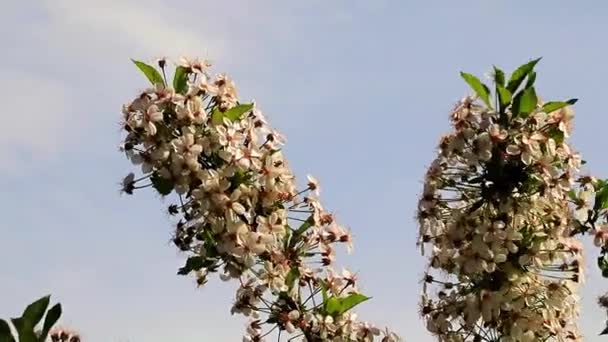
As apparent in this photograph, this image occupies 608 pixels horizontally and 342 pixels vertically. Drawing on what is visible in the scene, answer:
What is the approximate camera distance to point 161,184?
7.32 meters

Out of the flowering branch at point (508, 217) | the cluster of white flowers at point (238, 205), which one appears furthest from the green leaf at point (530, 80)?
the cluster of white flowers at point (238, 205)

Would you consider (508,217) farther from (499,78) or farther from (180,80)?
(180,80)

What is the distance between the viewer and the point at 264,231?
724cm

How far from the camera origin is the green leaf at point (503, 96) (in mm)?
8258

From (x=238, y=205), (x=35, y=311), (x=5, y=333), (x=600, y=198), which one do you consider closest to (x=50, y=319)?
(x=35, y=311)

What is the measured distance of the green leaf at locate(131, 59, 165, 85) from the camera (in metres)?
7.75

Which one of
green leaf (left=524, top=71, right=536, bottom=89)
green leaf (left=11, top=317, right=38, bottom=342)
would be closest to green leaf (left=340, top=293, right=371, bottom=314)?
green leaf (left=524, top=71, right=536, bottom=89)

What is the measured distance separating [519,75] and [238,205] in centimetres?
251

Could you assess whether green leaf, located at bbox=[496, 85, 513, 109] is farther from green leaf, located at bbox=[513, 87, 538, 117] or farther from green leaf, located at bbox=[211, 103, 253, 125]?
green leaf, located at bbox=[211, 103, 253, 125]

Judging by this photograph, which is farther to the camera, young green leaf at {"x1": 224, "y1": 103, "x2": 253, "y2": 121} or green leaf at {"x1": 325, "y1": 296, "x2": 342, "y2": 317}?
young green leaf at {"x1": 224, "y1": 103, "x2": 253, "y2": 121}

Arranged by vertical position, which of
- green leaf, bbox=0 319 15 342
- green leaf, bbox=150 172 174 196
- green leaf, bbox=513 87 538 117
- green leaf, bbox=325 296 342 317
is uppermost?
green leaf, bbox=513 87 538 117

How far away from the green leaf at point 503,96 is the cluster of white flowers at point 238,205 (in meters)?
1.70

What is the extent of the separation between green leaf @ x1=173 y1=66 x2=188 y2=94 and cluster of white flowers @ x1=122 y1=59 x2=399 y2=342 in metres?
0.02

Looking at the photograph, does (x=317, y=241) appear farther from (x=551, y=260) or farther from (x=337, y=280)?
(x=551, y=260)
